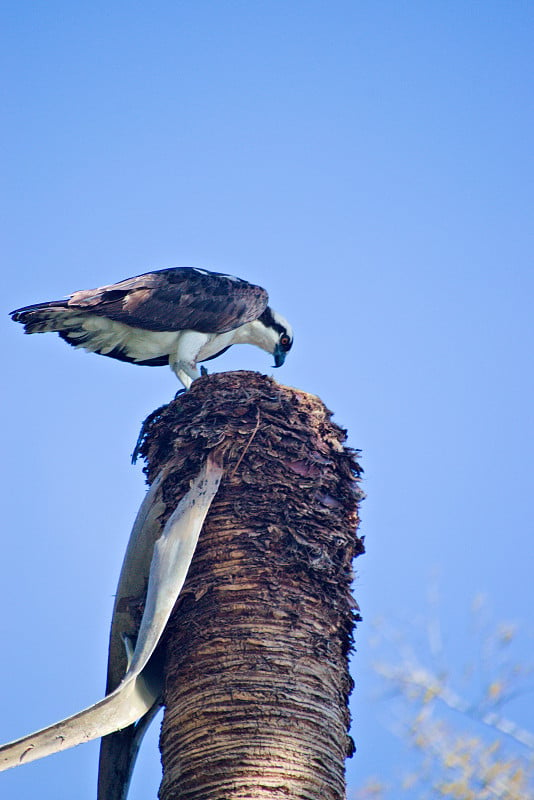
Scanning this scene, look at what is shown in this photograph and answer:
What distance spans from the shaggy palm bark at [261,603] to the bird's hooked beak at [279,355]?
3769 mm

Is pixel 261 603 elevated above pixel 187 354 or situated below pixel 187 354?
below

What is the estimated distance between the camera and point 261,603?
20.3ft

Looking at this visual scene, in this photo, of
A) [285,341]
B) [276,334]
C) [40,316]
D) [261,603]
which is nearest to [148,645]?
[261,603]

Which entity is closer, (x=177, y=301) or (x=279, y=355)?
(x=177, y=301)

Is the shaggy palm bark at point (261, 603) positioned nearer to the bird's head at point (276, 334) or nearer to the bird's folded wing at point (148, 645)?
the bird's folded wing at point (148, 645)

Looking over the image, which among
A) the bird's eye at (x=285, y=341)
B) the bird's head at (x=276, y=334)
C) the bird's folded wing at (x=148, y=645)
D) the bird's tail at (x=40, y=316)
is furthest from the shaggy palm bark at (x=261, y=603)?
the bird's eye at (x=285, y=341)

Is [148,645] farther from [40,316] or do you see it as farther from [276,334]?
[276,334]

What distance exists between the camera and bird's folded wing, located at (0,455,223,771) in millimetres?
5676

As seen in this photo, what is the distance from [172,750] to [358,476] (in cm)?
219

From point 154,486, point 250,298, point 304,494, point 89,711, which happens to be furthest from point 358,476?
point 250,298

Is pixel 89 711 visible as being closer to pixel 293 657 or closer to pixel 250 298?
pixel 293 657

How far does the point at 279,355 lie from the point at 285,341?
18cm

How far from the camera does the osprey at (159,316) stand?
9320 millimetres

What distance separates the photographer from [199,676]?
5996 millimetres
